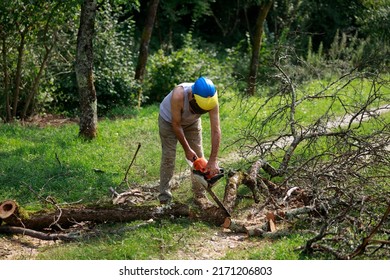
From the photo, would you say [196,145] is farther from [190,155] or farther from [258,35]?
[258,35]

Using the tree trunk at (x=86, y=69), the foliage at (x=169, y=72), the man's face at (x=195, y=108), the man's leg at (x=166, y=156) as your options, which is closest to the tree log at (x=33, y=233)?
the man's leg at (x=166, y=156)

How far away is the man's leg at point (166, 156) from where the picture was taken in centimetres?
882

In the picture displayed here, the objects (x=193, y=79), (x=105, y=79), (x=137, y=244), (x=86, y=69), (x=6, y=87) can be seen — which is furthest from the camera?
(x=193, y=79)

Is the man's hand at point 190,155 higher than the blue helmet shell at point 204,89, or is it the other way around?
the blue helmet shell at point 204,89

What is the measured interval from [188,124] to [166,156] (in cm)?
51

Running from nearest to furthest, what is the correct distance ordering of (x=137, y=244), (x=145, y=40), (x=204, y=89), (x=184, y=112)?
(x=137, y=244) < (x=204, y=89) < (x=184, y=112) < (x=145, y=40)

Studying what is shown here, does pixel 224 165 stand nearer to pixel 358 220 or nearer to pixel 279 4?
pixel 358 220

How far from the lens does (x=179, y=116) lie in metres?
8.34

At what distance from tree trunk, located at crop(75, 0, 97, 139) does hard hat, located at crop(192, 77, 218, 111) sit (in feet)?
14.9

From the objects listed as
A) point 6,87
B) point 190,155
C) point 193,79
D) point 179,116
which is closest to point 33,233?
point 190,155

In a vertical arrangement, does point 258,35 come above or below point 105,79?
above

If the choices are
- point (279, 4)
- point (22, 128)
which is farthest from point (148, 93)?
point (279, 4)

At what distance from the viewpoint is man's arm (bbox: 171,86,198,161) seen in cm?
826

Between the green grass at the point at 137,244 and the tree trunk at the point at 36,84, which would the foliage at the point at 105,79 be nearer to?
the tree trunk at the point at 36,84
